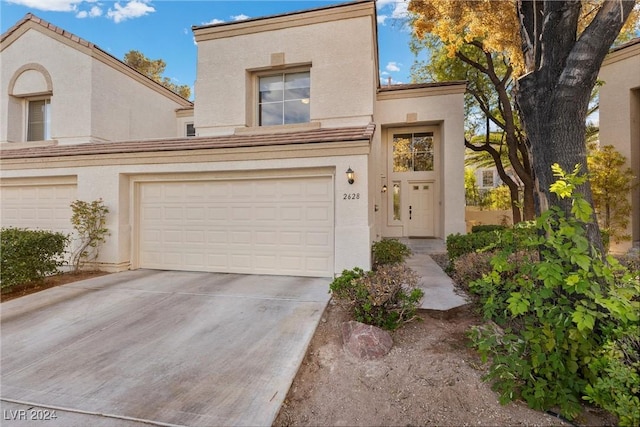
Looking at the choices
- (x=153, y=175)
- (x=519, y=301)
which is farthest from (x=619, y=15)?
(x=153, y=175)

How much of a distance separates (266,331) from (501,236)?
3283 mm

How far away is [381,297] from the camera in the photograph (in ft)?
13.2

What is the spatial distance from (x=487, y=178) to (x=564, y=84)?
27.5m

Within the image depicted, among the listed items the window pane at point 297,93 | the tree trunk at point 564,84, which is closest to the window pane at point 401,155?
the window pane at point 297,93

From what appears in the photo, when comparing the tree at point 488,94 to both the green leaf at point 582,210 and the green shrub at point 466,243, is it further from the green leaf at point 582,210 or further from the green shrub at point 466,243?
the green leaf at point 582,210

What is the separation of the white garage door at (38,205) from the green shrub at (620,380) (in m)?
10.8

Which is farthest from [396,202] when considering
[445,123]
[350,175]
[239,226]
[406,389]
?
[406,389]

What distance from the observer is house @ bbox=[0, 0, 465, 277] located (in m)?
7.02

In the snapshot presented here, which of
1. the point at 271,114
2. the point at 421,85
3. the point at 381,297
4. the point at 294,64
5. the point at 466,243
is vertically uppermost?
the point at 421,85

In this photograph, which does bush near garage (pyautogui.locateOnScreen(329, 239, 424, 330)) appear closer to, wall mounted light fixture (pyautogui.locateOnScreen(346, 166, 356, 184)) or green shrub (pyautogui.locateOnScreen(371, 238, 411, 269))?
wall mounted light fixture (pyautogui.locateOnScreen(346, 166, 356, 184))

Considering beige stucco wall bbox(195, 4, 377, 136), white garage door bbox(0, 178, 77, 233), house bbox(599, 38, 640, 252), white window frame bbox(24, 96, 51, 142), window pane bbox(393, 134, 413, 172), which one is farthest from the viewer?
window pane bbox(393, 134, 413, 172)

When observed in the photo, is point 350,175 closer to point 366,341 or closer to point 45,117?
point 366,341

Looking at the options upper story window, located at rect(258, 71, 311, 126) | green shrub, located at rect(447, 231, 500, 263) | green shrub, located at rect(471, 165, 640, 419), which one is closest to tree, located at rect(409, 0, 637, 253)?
green shrub, located at rect(471, 165, 640, 419)

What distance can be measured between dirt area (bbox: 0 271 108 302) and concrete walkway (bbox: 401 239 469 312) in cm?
771
